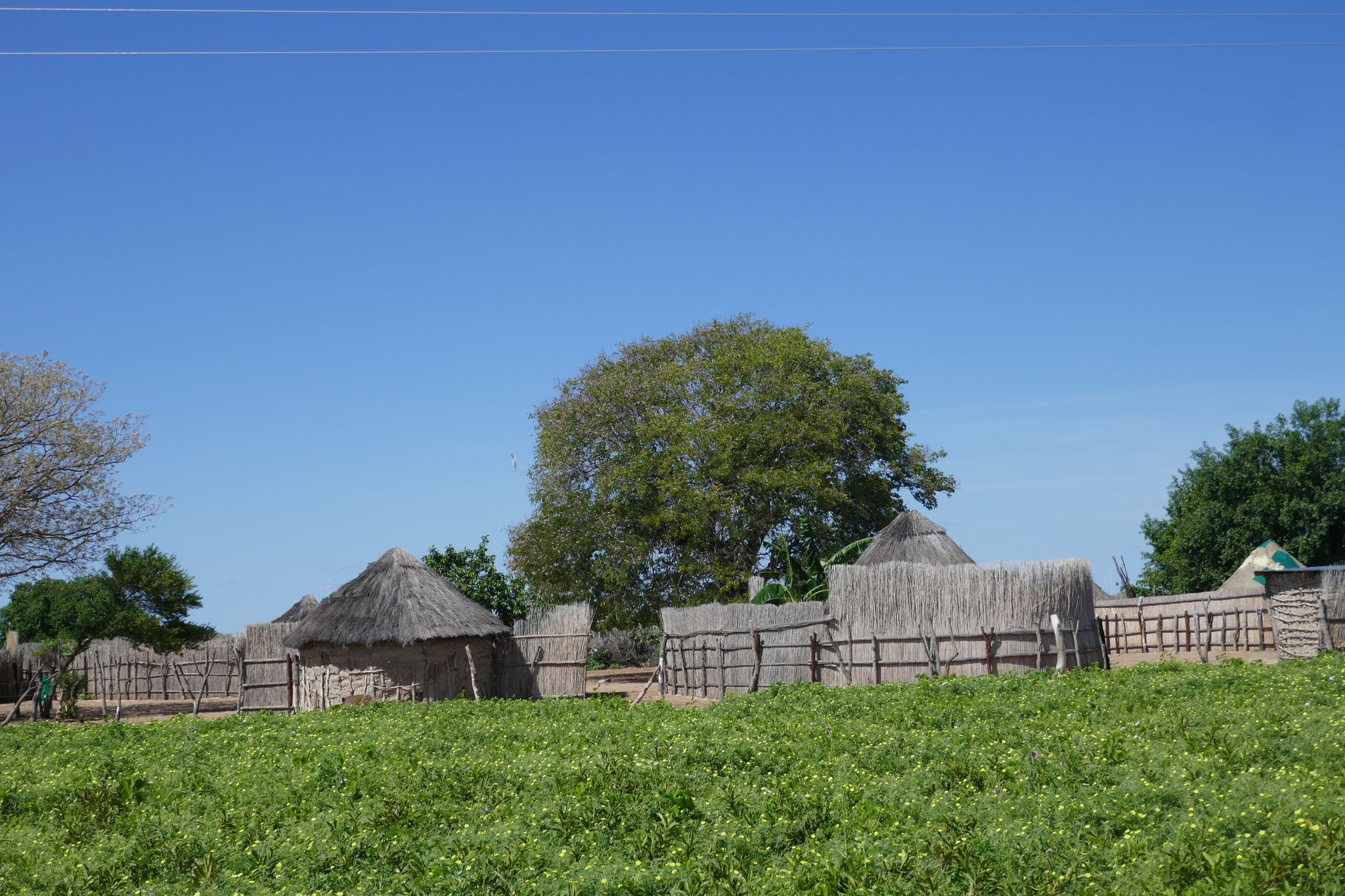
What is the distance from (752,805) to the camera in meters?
8.91

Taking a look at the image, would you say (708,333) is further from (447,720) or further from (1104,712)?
(1104,712)

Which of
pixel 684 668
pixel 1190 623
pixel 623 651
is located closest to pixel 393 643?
pixel 684 668

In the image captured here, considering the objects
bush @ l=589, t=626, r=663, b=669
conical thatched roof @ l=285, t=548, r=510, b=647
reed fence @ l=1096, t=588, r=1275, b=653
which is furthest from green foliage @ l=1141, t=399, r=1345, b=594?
conical thatched roof @ l=285, t=548, r=510, b=647

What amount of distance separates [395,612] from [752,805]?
16.0m

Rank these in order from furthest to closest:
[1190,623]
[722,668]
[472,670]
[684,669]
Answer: [1190,623], [684,669], [472,670], [722,668]

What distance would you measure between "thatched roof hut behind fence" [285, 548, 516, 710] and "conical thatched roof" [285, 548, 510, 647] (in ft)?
0.06

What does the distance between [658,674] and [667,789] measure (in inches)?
542

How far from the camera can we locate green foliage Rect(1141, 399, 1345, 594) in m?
43.1

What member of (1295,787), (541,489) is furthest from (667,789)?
(541,489)

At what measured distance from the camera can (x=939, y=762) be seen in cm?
991

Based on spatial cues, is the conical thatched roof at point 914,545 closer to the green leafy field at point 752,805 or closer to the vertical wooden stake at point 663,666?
the vertical wooden stake at point 663,666

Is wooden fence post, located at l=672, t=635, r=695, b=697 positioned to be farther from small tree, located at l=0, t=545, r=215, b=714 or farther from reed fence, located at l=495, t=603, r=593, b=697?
small tree, located at l=0, t=545, r=215, b=714

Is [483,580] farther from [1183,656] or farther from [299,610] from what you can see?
[1183,656]

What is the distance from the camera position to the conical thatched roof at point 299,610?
3344cm
